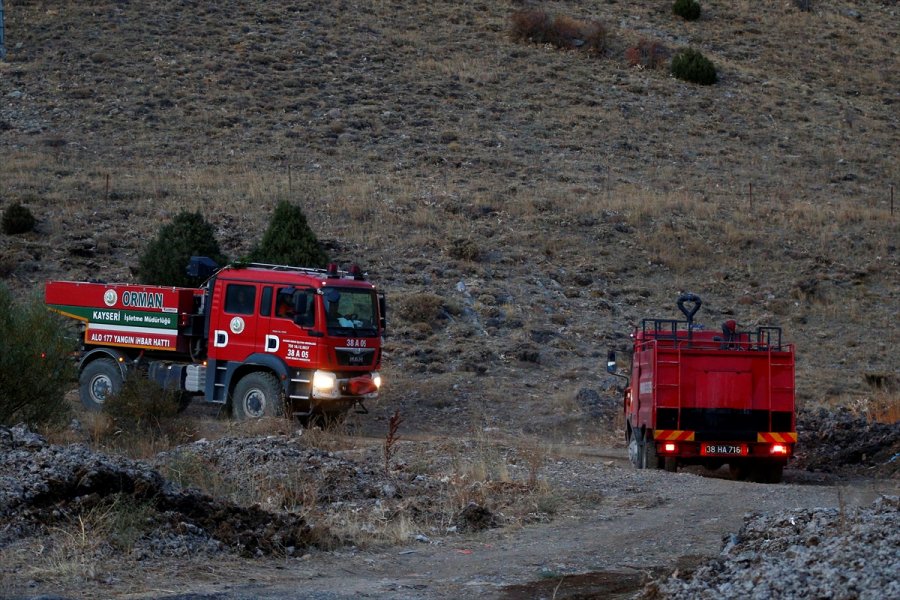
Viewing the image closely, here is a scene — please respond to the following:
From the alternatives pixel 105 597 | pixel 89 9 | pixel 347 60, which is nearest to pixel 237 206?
pixel 347 60

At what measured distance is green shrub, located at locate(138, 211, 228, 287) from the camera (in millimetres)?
27297

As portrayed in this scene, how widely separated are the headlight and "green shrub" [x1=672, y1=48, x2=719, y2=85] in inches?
1301

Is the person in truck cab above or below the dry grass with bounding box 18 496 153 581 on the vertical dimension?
above

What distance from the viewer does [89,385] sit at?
2298cm

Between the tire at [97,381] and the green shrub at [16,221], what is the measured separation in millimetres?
11712

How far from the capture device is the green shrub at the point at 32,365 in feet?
52.5

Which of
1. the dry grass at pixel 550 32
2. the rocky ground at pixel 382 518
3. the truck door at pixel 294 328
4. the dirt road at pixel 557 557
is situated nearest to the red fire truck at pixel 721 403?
the rocky ground at pixel 382 518

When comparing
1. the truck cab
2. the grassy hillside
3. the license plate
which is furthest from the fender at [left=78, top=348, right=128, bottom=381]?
the license plate

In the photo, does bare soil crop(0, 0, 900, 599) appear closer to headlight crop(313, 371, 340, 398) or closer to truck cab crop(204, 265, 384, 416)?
truck cab crop(204, 265, 384, 416)

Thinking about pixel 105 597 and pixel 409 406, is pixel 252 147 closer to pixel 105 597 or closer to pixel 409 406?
pixel 409 406

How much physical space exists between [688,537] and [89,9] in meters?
46.4

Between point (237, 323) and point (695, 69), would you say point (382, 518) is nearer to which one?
point (237, 323)

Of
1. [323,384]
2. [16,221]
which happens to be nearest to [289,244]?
[323,384]

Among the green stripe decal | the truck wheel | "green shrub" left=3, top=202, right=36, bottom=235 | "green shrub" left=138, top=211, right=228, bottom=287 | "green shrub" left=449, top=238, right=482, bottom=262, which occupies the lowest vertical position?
the truck wheel
